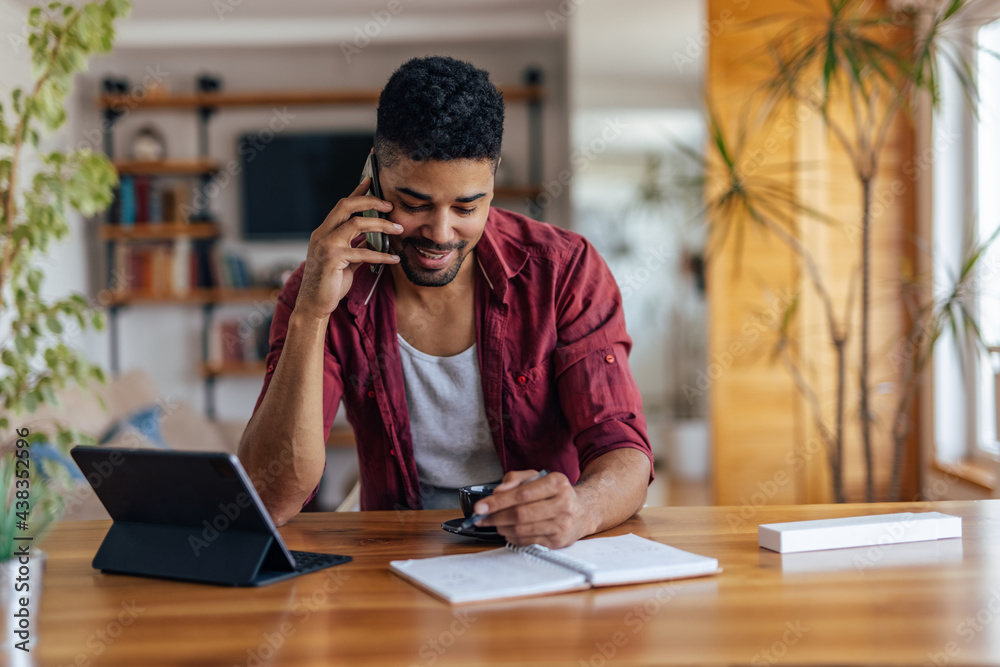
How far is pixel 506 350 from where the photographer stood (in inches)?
59.4

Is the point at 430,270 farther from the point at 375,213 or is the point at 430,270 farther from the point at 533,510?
the point at 533,510

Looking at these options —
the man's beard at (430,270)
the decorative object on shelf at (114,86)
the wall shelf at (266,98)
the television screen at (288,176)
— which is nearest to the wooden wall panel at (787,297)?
the wall shelf at (266,98)

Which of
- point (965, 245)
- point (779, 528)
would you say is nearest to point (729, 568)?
point (779, 528)

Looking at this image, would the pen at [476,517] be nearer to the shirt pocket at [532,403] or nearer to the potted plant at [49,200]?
the shirt pocket at [532,403]

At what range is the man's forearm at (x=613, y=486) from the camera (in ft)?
3.86

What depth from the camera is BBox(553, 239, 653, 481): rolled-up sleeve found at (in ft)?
4.54

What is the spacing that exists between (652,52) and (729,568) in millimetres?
3793

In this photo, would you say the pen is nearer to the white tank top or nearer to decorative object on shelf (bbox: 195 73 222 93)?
the white tank top

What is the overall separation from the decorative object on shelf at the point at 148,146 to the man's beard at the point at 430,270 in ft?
13.2

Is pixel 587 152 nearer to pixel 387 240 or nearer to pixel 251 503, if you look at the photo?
pixel 387 240

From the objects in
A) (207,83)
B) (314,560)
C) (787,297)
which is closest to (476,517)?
(314,560)

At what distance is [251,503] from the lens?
0.95 meters

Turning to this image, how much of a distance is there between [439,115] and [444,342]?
1.42 ft

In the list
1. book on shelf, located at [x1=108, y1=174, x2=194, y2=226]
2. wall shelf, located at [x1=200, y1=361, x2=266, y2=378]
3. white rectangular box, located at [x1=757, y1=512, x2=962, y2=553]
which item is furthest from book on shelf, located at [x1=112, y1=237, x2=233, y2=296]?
white rectangular box, located at [x1=757, y1=512, x2=962, y2=553]
